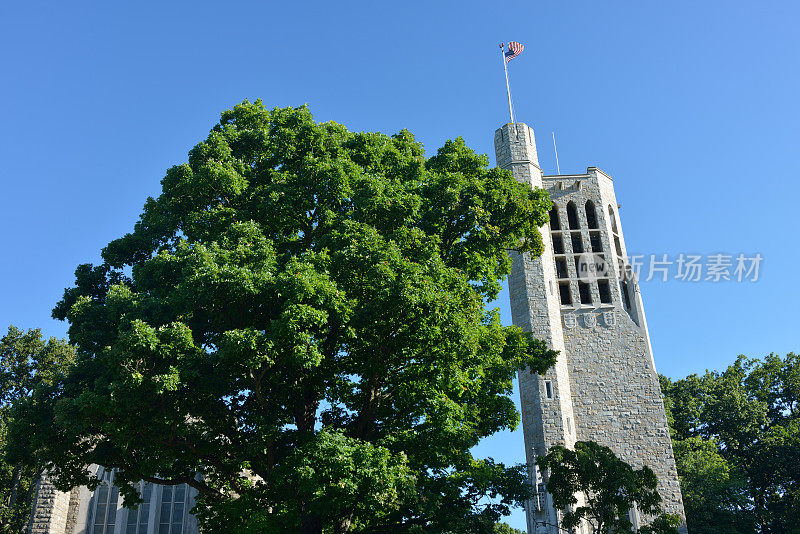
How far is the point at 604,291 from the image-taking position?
1410 inches

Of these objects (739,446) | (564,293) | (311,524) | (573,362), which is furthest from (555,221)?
(311,524)

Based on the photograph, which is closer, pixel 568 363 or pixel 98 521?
pixel 98 521

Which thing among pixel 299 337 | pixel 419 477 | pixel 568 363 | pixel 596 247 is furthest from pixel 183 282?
pixel 596 247

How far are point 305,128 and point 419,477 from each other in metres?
10.1

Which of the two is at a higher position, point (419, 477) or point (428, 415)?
point (428, 415)

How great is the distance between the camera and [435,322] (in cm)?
1530

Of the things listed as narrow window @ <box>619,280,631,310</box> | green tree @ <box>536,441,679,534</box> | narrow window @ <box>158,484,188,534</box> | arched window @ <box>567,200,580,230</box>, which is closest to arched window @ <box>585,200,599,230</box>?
arched window @ <box>567,200,580,230</box>

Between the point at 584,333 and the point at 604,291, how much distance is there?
3.12 m

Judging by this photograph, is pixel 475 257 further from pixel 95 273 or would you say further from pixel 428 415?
pixel 95 273

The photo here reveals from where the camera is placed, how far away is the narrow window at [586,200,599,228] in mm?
38031

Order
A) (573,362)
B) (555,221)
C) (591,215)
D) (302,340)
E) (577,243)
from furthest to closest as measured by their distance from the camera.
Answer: (591,215) → (555,221) → (577,243) → (573,362) → (302,340)

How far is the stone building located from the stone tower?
0.16 ft

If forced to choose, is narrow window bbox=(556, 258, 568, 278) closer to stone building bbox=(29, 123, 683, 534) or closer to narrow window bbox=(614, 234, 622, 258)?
stone building bbox=(29, 123, 683, 534)

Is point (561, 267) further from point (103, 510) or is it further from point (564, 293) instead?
point (103, 510)
